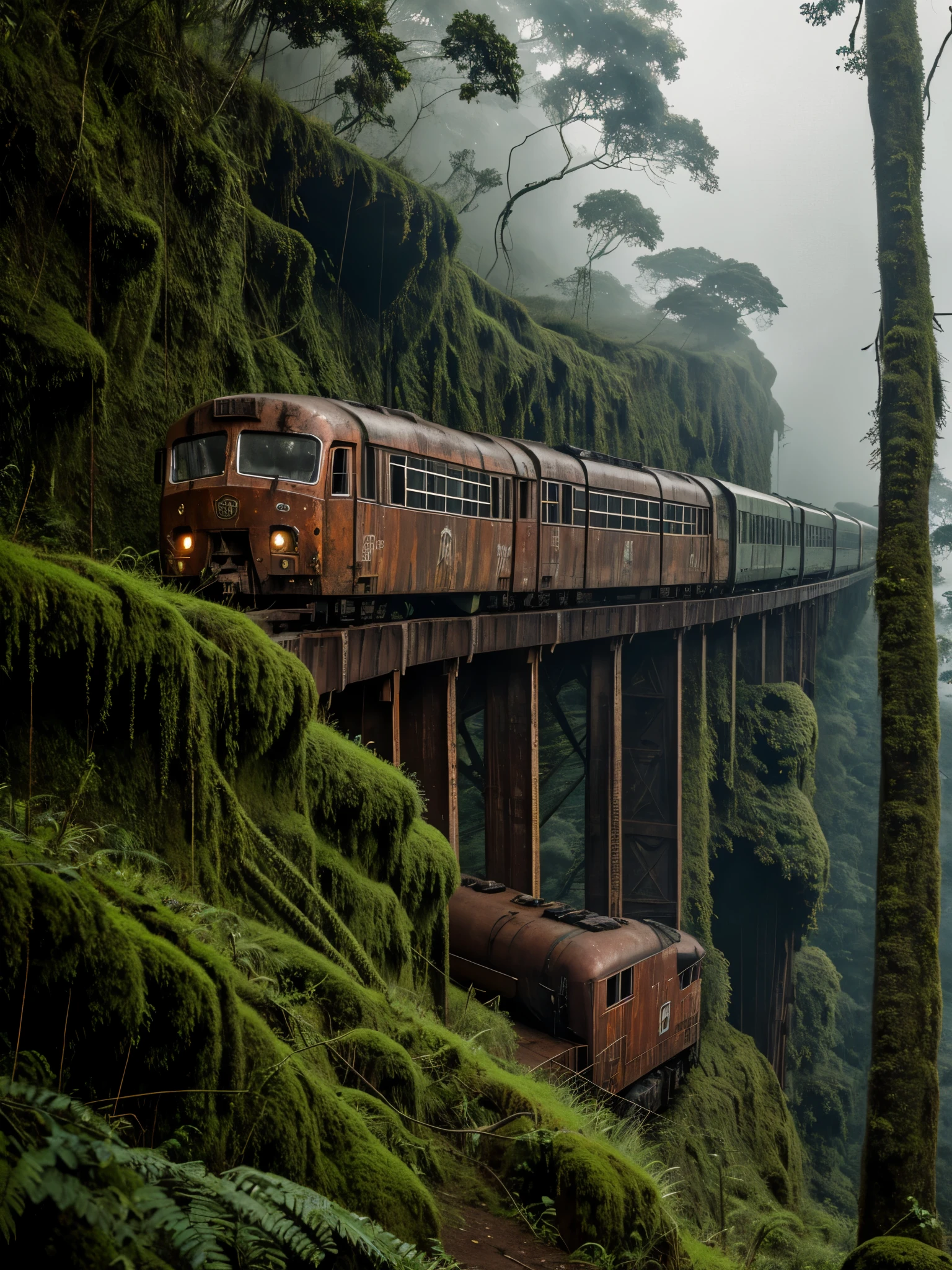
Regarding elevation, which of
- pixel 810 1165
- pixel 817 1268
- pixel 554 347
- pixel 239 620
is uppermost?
pixel 554 347

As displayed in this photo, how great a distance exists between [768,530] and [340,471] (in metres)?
19.9

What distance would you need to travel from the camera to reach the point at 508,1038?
31.1 ft

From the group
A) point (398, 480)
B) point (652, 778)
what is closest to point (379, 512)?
point (398, 480)

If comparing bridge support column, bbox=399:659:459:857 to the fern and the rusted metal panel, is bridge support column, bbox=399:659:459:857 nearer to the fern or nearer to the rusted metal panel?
the rusted metal panel

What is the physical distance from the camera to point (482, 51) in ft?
74.1

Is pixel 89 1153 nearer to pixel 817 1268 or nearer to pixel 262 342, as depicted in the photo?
pixel 817 1268

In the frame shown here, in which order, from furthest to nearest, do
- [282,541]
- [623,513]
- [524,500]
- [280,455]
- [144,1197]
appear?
1. [623,513]
2. [524,500]
3. [280,455]
4. [282,541]
5. [144,1197]

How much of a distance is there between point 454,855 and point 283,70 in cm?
3332

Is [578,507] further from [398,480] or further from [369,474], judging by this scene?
[369,474]

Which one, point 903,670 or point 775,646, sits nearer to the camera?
point 903,670

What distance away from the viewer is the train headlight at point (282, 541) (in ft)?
32.0

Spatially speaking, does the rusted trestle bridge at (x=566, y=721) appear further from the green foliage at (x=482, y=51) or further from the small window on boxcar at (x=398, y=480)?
the green foliage at (x=482, y=51)

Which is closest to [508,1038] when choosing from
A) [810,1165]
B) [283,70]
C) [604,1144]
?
[604,1144]

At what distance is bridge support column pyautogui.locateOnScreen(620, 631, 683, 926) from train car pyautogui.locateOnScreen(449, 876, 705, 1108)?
6294 millimetres
